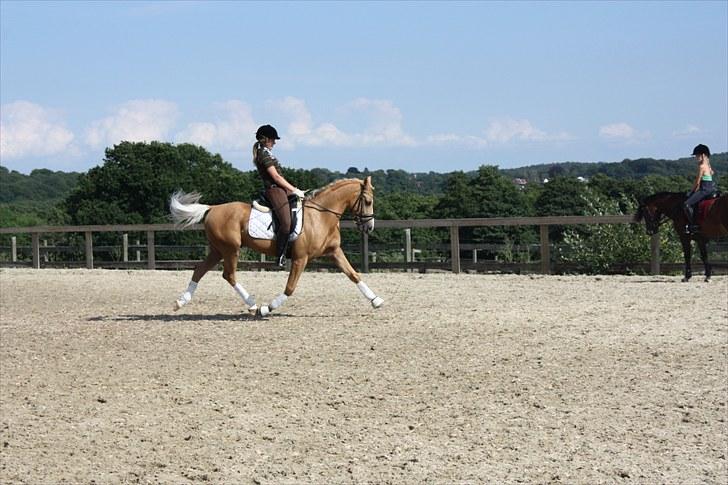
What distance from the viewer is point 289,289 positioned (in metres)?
13.4

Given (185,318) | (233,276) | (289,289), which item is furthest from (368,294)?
(185,318)

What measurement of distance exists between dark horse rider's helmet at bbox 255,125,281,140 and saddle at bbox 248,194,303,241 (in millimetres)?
828

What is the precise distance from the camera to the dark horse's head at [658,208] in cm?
1747

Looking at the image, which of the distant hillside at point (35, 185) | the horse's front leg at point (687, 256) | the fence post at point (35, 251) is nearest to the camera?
the horse's front leg at point (687, 256)

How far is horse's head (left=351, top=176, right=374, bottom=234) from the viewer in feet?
45.5

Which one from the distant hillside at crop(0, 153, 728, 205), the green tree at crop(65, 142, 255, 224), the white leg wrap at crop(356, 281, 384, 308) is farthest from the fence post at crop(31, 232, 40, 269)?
the distant hillside at crop(0, 153, 728, 205)

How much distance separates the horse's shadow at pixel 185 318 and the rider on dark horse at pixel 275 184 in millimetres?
852

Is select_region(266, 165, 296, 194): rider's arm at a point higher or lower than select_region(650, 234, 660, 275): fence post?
higher

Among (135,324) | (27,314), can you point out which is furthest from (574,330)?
(27,314)

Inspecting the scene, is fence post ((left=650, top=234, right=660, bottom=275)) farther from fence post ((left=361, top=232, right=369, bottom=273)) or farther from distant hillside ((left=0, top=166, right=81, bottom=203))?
distant hillside ((left=0, top=166, right=81, bottom=203))

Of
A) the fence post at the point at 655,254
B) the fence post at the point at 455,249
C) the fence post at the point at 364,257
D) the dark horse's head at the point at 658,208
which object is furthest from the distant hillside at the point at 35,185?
the dark horse's head at the point at 658,208

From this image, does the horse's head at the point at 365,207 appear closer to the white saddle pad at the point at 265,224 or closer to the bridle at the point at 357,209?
the bridle at the point at 357,209

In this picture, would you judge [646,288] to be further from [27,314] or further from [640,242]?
[27,314]

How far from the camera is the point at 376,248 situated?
23703 mm
